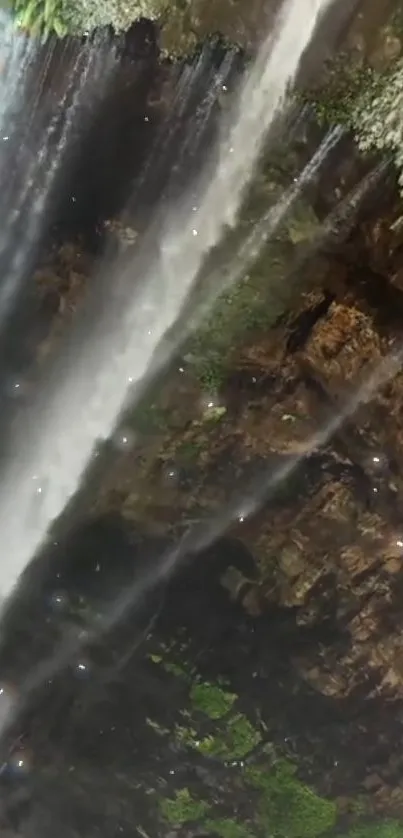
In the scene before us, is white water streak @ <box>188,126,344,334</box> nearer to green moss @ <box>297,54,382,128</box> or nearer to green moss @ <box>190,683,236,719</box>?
green moss @ <box>297,54,382,128</box>

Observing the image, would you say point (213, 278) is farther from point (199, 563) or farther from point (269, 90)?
point (199, 563)

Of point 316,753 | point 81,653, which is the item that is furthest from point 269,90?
point 316,753

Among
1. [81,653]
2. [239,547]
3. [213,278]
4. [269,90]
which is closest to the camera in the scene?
[269,90]

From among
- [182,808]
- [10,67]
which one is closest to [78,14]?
[10,67]

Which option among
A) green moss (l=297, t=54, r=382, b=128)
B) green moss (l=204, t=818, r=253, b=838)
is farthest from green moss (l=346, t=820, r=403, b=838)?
green moss (l=297, t=54, r=382, b=128)

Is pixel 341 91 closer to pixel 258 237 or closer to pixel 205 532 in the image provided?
pixel 258 237

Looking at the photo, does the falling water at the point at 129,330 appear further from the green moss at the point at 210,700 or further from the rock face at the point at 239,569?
the green moss at the point at 210,700

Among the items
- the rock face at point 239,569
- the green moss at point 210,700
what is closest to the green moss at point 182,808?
the rock face at point 239,569
